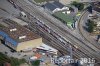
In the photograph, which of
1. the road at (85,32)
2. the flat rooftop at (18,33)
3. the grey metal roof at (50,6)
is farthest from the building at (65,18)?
the flat rooftop at (18,33)

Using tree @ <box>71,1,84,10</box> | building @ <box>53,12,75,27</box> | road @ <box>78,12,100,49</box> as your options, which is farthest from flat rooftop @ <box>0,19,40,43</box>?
tree @ <box>71,1,84,10</box>

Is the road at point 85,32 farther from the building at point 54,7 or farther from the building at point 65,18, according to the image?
the building at point 54,7

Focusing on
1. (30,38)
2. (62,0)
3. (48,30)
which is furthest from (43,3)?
(30,38)

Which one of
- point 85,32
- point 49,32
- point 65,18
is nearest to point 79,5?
point 65,18

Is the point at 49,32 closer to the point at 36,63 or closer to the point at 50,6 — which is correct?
the point at 50,6

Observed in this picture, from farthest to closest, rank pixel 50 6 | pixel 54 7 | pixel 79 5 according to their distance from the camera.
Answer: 1. pixel 79 5
2. pixel 50 6
3. pixel 54 7

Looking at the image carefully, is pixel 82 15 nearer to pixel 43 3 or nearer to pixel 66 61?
pixel 43 3
